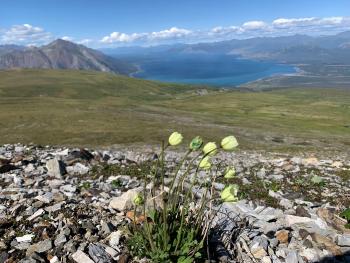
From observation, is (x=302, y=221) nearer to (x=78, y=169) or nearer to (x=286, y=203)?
(x=286, y=203)

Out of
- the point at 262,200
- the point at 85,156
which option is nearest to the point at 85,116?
the point at 85,156

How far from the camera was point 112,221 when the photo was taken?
8.90 meters

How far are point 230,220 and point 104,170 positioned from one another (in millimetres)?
7615

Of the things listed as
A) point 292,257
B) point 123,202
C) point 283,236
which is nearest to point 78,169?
point 123,202

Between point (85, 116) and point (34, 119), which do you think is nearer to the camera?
point (34, 119)

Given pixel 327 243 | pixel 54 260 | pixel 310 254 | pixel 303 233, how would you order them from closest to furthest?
pixel 54 260, pixel 310 254, pixel 327 243, pixel 303 233

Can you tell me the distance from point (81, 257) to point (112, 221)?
1.65m

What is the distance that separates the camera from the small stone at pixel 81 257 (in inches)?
285

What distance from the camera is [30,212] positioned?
941cm

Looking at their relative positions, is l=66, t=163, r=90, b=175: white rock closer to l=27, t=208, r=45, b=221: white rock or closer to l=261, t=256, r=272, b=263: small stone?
l=27, t=208, r=45, b=221: white rock

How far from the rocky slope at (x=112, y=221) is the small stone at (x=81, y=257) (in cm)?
2

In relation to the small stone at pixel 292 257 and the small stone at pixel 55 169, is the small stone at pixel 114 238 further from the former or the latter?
the small stone at pixel 55 169

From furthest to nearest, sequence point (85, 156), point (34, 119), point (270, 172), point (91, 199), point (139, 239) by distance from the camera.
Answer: point (34, 119)
point (270, 172)
point (85, 156)
point (91, 199)
point (139, 239)

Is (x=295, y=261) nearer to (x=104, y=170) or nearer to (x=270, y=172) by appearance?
(x=104, y=170)
